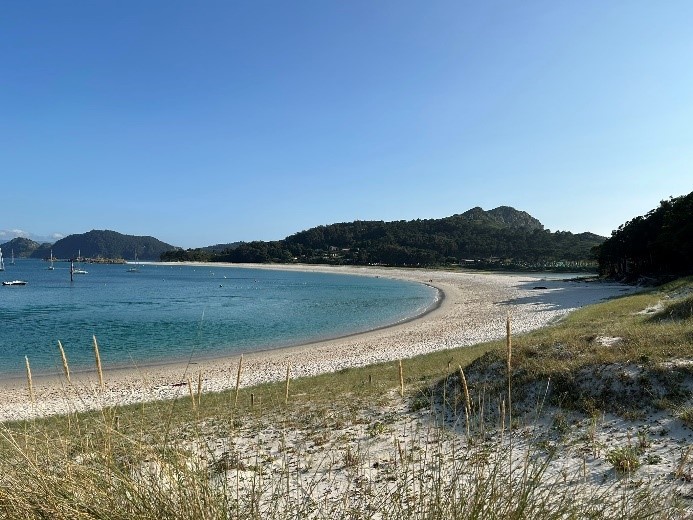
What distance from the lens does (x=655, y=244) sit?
53062 millimetres

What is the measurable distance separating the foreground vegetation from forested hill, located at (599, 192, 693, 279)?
4273 cm

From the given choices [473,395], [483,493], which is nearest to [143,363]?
[473,395]

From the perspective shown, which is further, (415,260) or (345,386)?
(415,260)

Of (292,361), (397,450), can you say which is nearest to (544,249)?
(292,361)

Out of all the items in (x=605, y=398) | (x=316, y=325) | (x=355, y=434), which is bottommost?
(x=316, y=325)

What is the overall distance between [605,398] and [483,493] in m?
5.59

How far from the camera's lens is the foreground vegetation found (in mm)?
3100

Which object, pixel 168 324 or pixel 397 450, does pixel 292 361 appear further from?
pixel 168 324

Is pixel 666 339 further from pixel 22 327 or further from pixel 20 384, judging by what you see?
pixel 22 327

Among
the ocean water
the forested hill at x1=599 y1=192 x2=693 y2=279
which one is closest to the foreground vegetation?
the ocean water

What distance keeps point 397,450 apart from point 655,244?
195 ft

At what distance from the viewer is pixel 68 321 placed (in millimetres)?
37719

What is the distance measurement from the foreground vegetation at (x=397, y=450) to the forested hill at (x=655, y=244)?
42.7 m

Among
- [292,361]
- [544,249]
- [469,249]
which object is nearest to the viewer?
[292,361]
